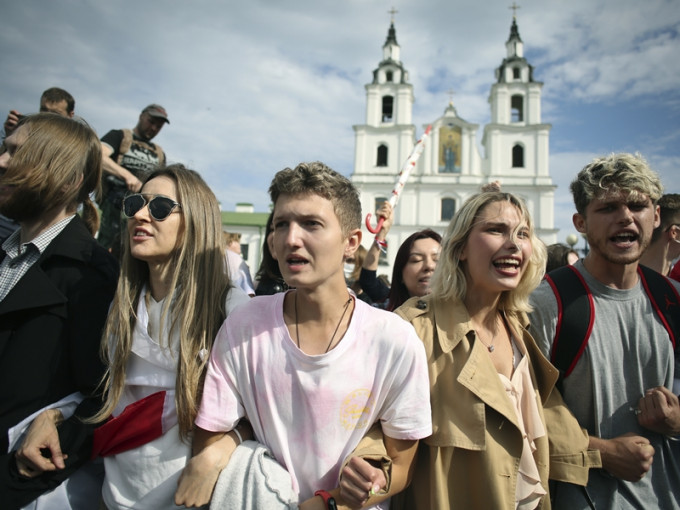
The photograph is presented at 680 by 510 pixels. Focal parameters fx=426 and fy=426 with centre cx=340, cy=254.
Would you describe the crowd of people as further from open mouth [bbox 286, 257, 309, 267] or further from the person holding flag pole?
the person holding flag pole

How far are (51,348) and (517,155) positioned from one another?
149ft

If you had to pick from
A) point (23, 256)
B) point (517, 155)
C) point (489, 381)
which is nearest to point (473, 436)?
point (489, 381)

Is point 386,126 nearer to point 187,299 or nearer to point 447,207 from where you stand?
point 447,207

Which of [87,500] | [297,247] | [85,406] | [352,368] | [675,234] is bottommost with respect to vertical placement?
[87,500]

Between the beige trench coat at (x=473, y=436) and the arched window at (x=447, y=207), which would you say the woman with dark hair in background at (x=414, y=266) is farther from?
the arched window at (x=447, y=207)

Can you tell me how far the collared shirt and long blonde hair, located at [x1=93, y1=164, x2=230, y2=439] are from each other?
43 cm

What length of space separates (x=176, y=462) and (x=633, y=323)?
2.40m

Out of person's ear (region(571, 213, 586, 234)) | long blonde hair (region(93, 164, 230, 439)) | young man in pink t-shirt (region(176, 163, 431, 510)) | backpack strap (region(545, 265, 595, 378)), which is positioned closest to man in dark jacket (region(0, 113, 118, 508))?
long blonde hair (region(93, 164, 230, 439))

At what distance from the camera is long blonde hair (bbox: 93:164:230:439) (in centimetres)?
190

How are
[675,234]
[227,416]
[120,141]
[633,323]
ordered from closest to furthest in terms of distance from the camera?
[227,416], [633,323], [675,234], [120,141]

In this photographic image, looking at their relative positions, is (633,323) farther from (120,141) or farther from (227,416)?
(120,141)

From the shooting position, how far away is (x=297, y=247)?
1852 mm

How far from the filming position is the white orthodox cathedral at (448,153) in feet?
132

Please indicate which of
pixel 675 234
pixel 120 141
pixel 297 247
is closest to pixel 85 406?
pixel 297 247
